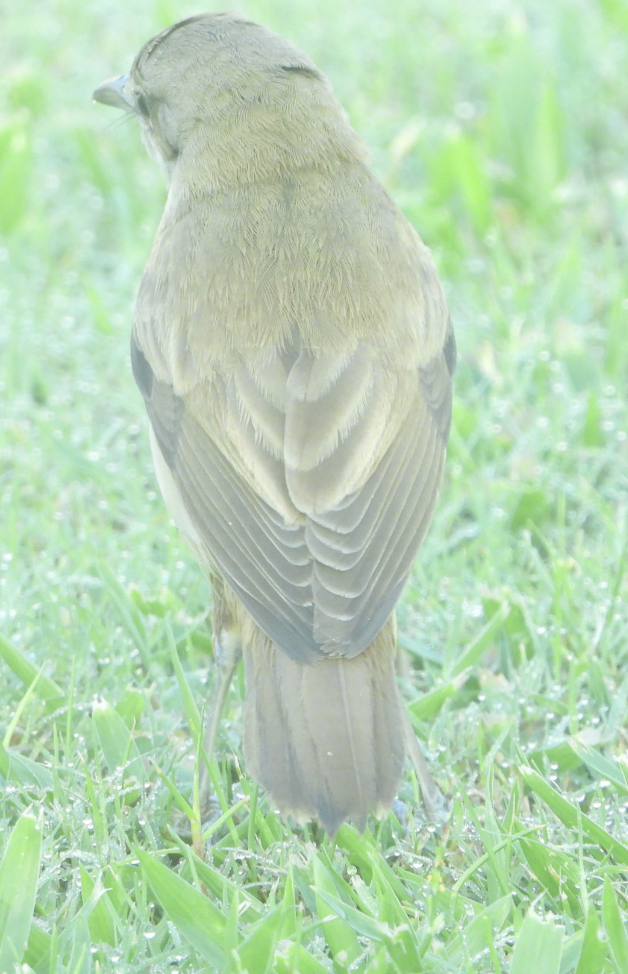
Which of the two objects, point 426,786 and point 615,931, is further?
point 426,786

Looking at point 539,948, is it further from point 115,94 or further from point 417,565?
point 115,94

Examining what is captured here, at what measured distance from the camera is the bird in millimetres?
3641

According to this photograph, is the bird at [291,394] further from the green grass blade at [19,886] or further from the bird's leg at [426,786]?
the green grass blade at [19,886]

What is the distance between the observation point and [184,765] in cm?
436

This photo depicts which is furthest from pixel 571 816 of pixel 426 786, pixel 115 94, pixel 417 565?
pixel 115 94

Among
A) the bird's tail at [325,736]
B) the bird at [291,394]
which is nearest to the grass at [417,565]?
the bird's tail at [325,736]

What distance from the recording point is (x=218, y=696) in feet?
14.3

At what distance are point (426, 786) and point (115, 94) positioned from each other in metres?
2.74

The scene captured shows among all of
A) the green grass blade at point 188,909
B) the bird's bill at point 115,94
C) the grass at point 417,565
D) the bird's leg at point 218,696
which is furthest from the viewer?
the bird's bill at point 115,94

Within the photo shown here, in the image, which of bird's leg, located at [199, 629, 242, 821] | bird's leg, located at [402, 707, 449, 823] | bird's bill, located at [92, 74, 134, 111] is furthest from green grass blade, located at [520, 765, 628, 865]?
bird's bill, located at [92, 74, 134, 111]

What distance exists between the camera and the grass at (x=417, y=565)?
11.4ft

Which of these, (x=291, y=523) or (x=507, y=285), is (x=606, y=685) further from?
(x=507, y=285)

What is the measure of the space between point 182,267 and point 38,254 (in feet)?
9.34

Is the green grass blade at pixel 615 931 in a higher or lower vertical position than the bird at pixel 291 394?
lower
